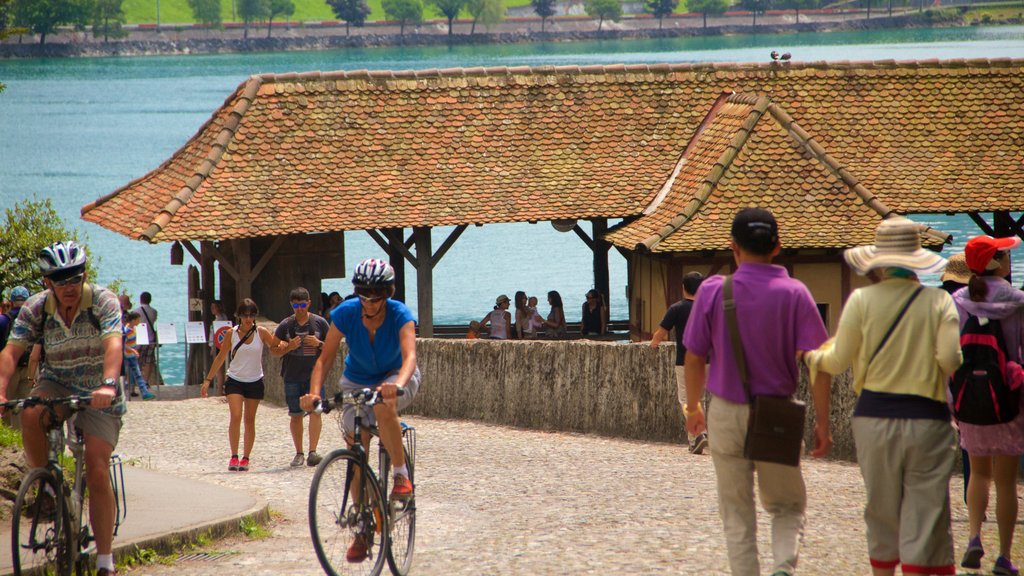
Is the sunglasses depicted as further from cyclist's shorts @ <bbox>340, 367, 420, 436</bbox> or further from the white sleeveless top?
the white sleeveless top

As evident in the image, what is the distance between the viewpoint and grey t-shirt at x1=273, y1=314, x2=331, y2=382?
1301 cm

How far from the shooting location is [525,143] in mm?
25000

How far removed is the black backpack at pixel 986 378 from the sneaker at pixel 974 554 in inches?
27.9

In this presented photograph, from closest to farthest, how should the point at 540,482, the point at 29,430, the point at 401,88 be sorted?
1. the point at 29,430
2. the point at 540,482
3. the point at 401,88

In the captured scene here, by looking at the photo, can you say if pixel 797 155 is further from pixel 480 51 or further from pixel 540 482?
pixel 480 51

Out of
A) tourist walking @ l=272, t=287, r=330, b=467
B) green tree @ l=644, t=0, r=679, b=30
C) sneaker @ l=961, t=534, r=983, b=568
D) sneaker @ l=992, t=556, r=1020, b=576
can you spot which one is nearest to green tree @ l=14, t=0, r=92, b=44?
green tree @ l=644, t=0, r=679, b=30

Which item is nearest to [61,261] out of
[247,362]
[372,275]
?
[372,275]

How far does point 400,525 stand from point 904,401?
2818mm

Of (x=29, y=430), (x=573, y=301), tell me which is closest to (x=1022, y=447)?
(x=29, y=430)

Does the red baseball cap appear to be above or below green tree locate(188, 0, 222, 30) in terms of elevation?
below

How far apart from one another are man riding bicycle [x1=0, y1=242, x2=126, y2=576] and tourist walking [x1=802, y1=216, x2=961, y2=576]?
3.45 metres

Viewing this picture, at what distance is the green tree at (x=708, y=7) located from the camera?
156 m

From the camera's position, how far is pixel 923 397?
21.2ft

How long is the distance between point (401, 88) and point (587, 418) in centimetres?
1230
